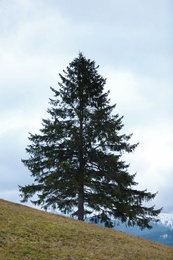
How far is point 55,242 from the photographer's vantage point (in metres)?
11.5

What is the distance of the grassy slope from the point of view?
9969mm

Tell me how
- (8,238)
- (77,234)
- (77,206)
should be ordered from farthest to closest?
(77,206) → (77,234) → (8,238)

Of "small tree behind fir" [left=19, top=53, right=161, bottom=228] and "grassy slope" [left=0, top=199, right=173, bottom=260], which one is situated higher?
"small tree behind fir" [left=19, top=53, right=161, bottom=228]

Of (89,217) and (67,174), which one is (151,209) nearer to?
(89,217)

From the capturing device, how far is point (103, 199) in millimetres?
Answer: 20531

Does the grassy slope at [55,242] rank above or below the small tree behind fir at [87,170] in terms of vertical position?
below

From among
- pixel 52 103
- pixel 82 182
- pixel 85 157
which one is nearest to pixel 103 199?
pixel 82 182

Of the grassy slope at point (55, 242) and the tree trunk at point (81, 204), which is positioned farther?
the tree trunk at point (81, 204)

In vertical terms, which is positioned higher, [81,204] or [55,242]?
[81,204]

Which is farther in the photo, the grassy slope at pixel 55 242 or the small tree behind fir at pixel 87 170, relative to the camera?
the small tree behind fir at pixel 87 170

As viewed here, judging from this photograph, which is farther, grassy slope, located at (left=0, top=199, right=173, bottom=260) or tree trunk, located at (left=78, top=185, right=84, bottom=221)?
tree trunk, located at (left=78, top=185, right=84, bottom=221)

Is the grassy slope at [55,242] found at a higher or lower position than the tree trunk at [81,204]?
lower

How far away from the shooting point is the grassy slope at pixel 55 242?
9969mm

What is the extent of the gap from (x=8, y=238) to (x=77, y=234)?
3.88m
